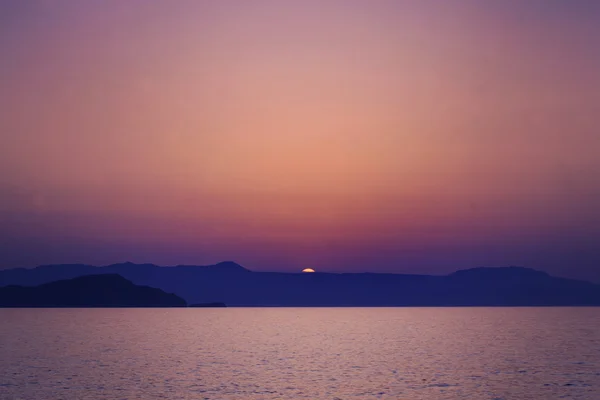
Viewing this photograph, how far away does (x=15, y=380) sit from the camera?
70.6m

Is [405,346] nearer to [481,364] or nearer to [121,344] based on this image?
[481,364]

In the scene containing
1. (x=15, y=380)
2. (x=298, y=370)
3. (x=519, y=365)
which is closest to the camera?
(x=15, y=380)

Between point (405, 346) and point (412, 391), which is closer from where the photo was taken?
point (412, 391)

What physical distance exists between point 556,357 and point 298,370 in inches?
1756

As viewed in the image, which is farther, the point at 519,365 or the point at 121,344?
the point at 121,344

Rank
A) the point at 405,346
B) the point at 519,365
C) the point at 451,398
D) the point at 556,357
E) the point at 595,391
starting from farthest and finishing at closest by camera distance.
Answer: the point at 405,346 → the point at 556,357 → the point at 519,365 → the point at 595,391 → the point at 451,398

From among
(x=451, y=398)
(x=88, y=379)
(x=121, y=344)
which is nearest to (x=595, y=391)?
(x=451, y=398)

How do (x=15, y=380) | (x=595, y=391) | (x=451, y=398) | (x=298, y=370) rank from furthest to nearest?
(x=298, y=370) → (x=15, y=380) → (x=595, y=391) → (x=451, y=398)

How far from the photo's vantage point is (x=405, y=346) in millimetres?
126438

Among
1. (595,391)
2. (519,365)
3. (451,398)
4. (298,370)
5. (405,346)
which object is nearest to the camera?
(451,398)

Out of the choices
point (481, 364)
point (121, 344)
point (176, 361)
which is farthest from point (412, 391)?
point (121, 344)

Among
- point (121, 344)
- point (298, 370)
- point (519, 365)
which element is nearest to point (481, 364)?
point (519, 365)

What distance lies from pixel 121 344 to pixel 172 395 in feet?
247

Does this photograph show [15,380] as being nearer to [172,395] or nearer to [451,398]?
[172,395]
